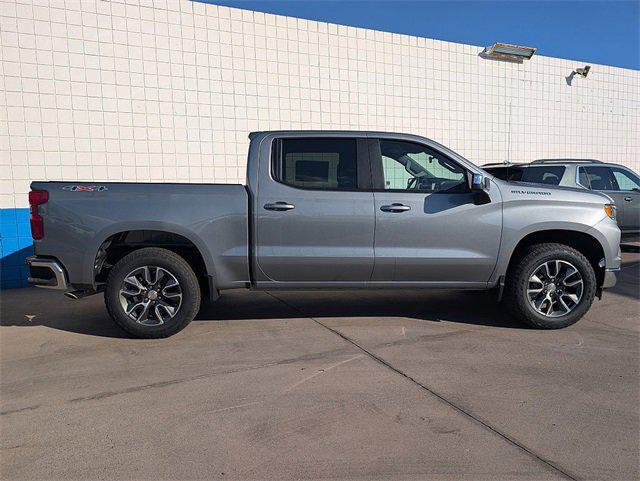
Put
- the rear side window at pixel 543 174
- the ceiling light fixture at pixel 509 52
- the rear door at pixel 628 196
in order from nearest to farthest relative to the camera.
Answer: the rear side window at pixel 543 174
the rear door at pixel 628 196
the ceiling light fixture at pixel 509 52

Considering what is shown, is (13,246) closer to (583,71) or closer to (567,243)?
A: (567,243)

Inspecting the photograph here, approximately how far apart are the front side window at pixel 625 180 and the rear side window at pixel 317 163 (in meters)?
6.73

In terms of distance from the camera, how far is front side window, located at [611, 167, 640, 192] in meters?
9.15

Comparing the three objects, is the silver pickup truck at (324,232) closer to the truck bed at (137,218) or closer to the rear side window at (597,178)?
the truck bed at (137,218)

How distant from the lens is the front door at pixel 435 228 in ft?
15.9

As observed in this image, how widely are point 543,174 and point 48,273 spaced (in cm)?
776

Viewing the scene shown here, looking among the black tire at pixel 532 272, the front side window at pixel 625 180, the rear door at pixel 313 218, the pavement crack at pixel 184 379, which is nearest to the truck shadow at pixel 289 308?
the black tire at pixel 532 272

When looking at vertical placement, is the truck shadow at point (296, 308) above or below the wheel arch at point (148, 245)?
below

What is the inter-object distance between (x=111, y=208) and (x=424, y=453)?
138 inches

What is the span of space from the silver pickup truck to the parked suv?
3.54m

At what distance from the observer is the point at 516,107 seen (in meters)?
11.7

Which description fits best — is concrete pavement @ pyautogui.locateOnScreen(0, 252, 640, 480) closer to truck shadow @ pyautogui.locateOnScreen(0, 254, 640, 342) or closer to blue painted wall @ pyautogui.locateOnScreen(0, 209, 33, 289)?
truck shadow @ pyautogui.locateOnScreen(0, 254, 640, 342)

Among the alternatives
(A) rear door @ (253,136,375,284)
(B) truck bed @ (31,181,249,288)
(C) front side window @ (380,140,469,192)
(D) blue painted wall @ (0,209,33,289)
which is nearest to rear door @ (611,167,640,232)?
(C) front side window @ (380,140,469,192)

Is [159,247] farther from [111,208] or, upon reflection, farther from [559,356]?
[559,356]
